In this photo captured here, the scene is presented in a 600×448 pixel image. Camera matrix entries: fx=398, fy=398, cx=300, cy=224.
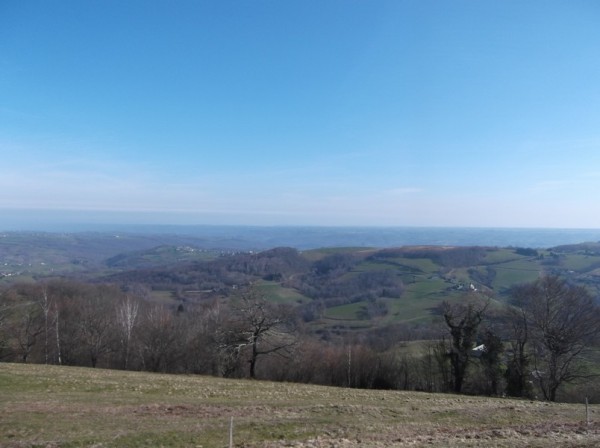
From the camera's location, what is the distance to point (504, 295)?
10606cm

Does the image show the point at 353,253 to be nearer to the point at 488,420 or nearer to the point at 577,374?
the point at 577,374

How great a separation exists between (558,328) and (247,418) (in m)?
31.7

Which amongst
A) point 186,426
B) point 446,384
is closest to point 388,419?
point 186,426

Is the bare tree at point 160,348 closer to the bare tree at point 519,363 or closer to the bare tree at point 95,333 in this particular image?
the bare tree at point 95,333

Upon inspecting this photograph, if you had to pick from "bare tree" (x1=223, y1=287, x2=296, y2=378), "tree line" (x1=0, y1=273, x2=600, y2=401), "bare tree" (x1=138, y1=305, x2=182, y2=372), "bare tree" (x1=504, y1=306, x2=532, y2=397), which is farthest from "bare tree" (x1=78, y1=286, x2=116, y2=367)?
"bare tree" (x1=504, y1=306, x2=532, y2=397)

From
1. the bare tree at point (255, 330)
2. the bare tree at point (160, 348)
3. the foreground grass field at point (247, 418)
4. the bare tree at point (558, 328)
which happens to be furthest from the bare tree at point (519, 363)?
the bare tree at point (160, 348)

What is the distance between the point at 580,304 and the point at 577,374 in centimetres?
644

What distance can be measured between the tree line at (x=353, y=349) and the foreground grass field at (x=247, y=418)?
13847 millimetres

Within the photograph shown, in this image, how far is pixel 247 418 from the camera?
16.8 metres

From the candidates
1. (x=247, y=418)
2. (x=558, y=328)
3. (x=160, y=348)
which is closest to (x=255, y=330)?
(x=160, y=348)

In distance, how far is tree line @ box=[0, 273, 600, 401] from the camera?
120ft

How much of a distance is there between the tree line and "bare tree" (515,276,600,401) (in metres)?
0.09

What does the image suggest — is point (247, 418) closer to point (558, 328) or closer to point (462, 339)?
point (462, 339)

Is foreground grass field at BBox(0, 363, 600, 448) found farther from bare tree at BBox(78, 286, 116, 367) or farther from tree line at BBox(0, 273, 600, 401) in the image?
bare tree at BBox(78, 286, 116, 367)
